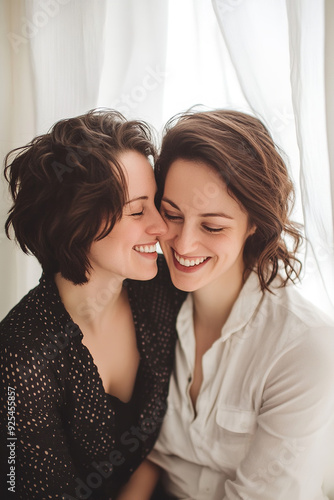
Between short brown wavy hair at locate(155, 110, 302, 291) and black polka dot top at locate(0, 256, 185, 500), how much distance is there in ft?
1.17

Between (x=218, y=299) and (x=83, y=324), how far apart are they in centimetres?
37

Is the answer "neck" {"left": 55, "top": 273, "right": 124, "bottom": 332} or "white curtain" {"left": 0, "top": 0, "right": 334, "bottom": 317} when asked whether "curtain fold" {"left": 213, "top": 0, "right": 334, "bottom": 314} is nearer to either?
"white curtain" {"left": 0, "top": 0, "right": 334, "bottom": 317}

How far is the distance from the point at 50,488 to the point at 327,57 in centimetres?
111

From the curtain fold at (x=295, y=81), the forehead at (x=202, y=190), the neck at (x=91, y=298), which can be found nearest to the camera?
the curtain fold at (x=295, y=81)

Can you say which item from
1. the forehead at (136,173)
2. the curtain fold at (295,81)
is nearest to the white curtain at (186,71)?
the curtain fold at (295,81)

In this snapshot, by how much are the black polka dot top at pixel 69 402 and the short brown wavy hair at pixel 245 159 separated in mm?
355

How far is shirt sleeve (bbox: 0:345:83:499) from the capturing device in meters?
0.98

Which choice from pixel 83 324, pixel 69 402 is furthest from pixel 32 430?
pixel 83 324

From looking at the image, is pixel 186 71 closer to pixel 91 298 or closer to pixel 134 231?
pixel 134 231

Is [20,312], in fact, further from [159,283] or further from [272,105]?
[272,105]

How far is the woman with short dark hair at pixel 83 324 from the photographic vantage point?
3.30 ft

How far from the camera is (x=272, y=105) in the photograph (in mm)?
1030

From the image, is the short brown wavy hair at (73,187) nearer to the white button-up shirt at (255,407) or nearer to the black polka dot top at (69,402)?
the black polka dot top at (69,402)

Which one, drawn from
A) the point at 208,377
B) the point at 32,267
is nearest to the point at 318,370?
the point at 208,377
